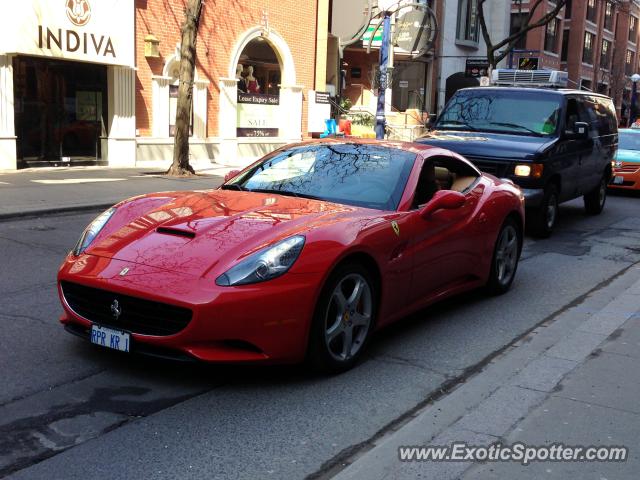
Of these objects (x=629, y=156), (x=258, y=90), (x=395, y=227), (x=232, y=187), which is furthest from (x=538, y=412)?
(x=258, y=90)

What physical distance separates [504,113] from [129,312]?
8418 mm

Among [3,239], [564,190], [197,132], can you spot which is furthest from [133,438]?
[197,132]

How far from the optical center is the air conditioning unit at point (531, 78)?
15531mm

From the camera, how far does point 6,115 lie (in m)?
16.5

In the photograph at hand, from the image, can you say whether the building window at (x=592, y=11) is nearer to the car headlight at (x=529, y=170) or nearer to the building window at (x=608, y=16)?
the building window at (x=608, y=16)

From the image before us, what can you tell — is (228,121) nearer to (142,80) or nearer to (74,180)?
(142,80)

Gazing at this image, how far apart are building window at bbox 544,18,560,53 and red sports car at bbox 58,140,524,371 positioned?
46.3 meters

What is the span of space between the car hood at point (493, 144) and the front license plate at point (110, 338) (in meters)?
6.86

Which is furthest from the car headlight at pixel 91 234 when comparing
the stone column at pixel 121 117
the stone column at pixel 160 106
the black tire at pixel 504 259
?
the stone column at pixel 160 106

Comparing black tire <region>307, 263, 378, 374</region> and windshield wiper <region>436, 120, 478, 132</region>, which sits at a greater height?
windshield wiper <region>436, 120, 478, 132</region>

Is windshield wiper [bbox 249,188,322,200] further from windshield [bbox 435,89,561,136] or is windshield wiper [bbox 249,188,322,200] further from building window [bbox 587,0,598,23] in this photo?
building window [bbox 587,0,598,23]

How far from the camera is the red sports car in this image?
407 cm

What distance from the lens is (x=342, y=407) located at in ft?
13.7

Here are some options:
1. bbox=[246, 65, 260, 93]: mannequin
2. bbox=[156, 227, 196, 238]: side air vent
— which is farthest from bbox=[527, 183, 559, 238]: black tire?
bbox=[246, 65, 260, 93]: mannequin
